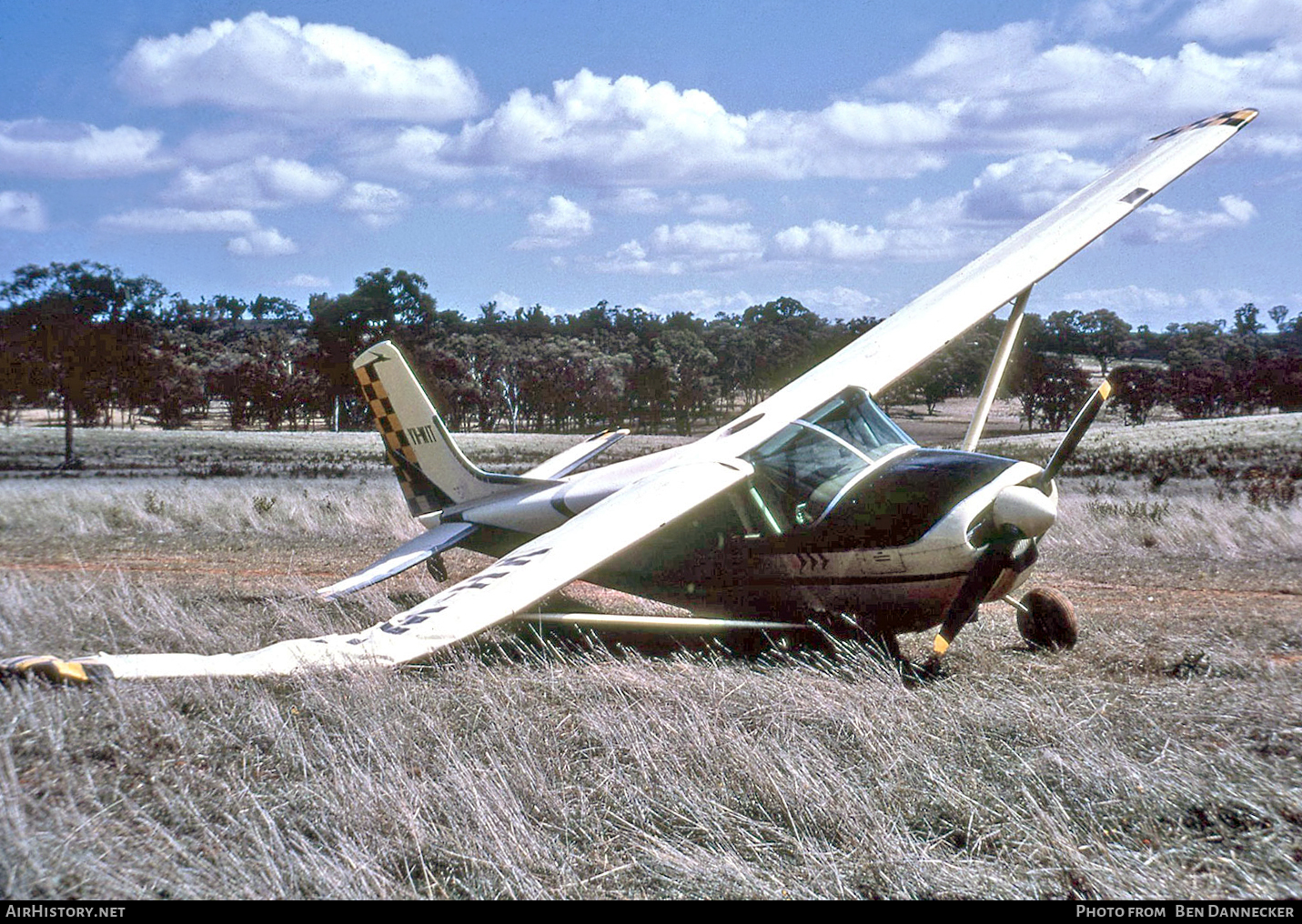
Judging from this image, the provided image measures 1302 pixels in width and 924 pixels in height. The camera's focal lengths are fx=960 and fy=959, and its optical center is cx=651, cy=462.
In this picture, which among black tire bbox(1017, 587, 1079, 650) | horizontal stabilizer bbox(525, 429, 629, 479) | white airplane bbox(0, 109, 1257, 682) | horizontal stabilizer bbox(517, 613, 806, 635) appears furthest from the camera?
horizontal stabilizer bbox(525, 429, 629, 479)

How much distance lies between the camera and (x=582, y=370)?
69.0 meters

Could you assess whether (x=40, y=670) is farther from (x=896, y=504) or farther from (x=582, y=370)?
(x=582, y=370)

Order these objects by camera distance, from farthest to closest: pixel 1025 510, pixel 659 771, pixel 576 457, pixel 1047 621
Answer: pixel 576 457 → pixel 1047 621 → pixel 1025 510 → pixel 659 771

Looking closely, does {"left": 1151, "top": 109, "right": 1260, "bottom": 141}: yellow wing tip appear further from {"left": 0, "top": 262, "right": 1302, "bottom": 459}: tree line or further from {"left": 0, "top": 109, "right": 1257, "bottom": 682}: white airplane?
{"left": 0, "top": 262, "right": 1302, "bottom": 459}: tree line

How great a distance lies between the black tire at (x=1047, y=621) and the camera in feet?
25.1

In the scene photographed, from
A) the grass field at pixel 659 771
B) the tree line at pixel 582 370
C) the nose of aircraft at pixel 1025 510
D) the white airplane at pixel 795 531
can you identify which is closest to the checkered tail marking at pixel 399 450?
the white airplane at pixel 795 531

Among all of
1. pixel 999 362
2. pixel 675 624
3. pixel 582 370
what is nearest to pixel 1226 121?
pixel 999 362

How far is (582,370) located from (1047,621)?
62.3 metres

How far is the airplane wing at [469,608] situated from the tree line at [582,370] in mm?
35779

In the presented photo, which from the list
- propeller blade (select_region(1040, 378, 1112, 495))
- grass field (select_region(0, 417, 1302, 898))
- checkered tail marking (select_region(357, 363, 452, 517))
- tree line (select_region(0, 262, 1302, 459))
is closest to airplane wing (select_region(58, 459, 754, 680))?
grass field (select_region(0, 417, 1302, 898))

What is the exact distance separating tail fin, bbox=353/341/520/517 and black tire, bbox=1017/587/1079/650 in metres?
5.76

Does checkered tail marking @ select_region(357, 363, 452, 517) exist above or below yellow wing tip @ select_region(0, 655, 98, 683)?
above

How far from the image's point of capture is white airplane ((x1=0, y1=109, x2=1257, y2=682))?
5.30 meters

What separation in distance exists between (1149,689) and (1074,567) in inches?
292
